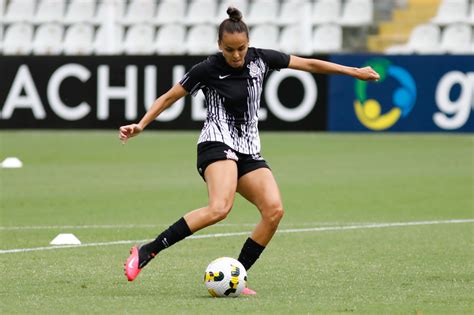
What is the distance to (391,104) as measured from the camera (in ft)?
83.4

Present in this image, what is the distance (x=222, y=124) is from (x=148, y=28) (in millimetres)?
21515

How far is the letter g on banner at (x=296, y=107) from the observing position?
2572 centimetres

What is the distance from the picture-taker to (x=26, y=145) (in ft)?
76.7

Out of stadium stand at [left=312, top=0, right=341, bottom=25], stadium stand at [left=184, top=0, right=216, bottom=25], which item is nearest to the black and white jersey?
stadium stand at [left=312, top=0, right=341, bottom=25]

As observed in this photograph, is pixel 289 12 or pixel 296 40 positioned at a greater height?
pixel 289 12

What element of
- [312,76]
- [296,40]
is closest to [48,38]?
[296,40]

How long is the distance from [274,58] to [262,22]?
69.4ft

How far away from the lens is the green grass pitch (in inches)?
301

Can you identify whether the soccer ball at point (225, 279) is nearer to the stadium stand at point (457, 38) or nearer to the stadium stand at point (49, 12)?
the stadium stand at point (457, 38)

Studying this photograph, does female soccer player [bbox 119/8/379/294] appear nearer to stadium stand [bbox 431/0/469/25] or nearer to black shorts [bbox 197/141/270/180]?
black shorts [bbox 197/141/270/180]

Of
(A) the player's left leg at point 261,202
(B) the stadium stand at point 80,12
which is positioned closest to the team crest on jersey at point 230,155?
(A) the player's left leg at point 261,202

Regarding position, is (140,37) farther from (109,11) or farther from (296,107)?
(296,107)

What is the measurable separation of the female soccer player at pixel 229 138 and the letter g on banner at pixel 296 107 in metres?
17.5

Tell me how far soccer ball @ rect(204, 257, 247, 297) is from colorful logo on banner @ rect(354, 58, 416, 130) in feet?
58.2
